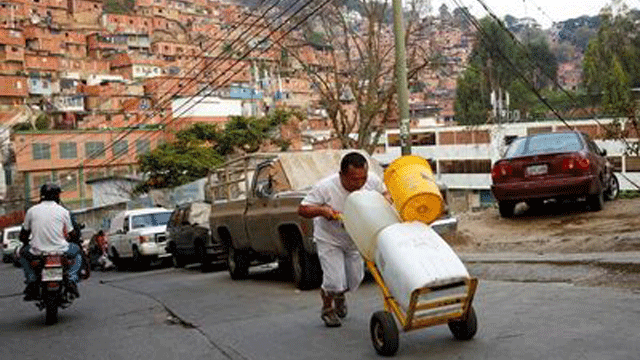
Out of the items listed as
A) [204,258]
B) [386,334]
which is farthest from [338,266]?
[204,258]

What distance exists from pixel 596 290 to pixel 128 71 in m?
120

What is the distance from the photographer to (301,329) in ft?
24.3

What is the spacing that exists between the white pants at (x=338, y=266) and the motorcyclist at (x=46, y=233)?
425 centimetres

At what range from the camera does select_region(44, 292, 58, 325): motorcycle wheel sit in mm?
9578

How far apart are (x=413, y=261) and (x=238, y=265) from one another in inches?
315

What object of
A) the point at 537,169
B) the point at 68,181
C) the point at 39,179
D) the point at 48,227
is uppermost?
the point at 39,179

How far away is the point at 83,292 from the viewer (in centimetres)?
1450

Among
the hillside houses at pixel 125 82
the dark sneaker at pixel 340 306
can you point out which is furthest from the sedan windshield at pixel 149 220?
the dark sneaker at pixel 340 306

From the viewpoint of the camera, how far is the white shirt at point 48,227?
9695mm

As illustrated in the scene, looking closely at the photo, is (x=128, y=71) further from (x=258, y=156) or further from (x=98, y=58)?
(x=258, y=156)

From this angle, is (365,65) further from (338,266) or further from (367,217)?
(367,217)

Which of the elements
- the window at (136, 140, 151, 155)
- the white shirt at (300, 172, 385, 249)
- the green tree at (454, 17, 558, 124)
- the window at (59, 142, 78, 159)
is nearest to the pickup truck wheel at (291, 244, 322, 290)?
the white shirt at (300, 172, 385, 249)

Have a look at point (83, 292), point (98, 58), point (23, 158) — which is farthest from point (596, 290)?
point (98, 58)

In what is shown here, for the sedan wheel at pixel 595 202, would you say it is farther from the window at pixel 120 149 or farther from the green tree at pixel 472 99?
the window at pixel 120 149
